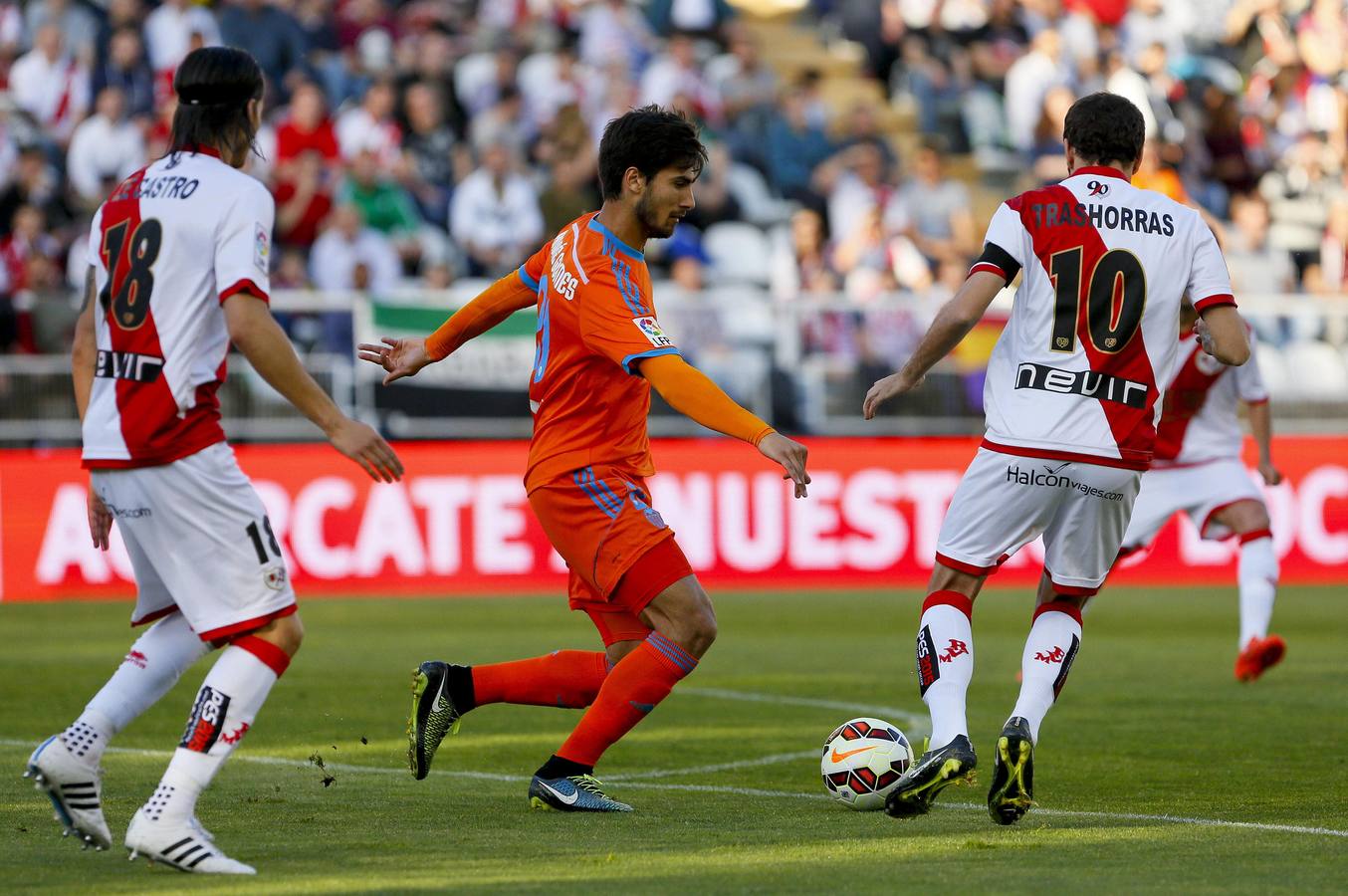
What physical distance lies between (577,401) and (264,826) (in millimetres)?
1776

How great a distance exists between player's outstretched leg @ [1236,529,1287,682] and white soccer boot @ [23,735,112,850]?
739 cm

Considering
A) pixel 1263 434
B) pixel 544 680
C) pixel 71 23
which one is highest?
pixel 71 23

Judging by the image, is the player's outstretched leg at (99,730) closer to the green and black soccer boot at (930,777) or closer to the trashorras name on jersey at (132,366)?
the trashorras name on jersey at (132,366)

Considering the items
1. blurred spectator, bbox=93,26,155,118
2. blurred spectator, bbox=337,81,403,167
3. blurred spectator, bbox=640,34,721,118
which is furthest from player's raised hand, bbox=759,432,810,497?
blurred spectator, bbox=640,34,721,118

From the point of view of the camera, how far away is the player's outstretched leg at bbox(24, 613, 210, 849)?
588 cm

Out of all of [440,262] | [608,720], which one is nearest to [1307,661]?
[608,720]

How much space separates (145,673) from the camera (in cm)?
618

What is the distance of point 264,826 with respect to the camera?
6613mm

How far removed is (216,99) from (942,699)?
120 inches

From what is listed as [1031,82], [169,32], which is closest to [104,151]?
[169,32]

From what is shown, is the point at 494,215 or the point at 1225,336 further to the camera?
the point at 494,215

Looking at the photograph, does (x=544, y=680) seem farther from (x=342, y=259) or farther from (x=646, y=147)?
(x=342, y=259)

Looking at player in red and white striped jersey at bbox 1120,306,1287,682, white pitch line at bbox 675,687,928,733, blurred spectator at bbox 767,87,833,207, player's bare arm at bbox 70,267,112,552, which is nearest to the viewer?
player's bare arm at bbox 70,267,112,552

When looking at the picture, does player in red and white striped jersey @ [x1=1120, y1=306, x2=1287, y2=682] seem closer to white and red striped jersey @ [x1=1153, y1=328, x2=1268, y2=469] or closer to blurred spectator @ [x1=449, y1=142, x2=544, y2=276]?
white and red striped jersey @ [x1=1153, y1=328, x2=1268, y2=469]
